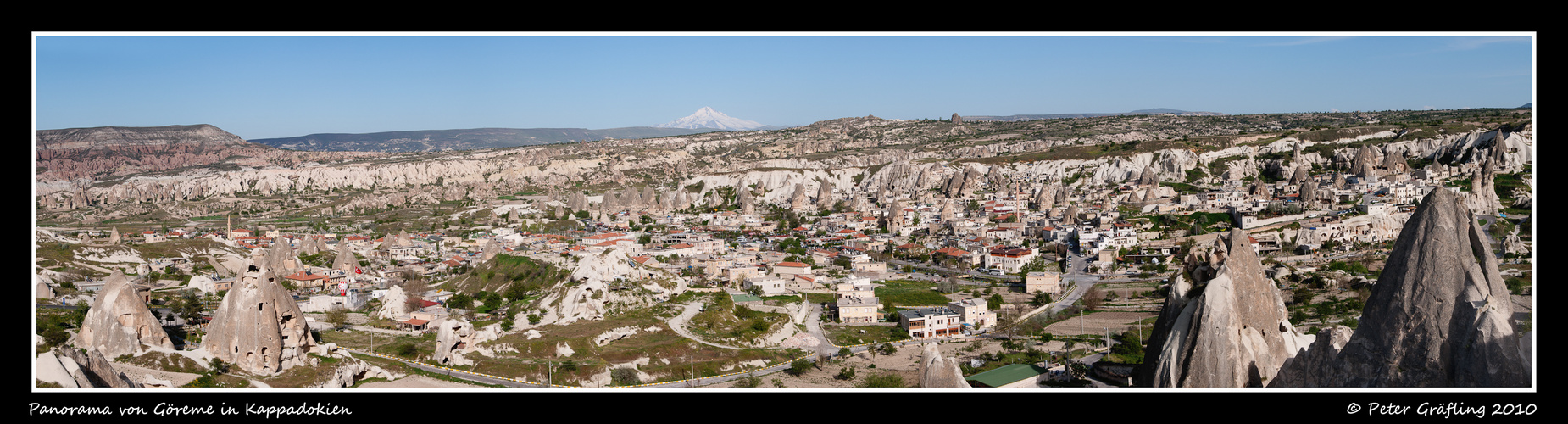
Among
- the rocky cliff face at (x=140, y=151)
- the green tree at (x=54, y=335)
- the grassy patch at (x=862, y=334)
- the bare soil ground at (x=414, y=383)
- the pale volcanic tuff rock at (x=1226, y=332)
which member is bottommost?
the grassy patch at (x=862, y=334)

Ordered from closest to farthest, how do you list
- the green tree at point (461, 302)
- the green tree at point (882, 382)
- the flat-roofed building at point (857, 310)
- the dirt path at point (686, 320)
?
1. the green tree at point (882, 382)
2. the dirt path at point (686, 320)
3. the flat-roofed building at point (857, 310)
4. the green tree at point (461, 302)

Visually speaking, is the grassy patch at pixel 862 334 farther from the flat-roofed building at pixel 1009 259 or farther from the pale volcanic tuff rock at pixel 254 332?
the flat-roofed building at pixel 1009 259

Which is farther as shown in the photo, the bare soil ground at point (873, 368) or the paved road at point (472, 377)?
the bare soil ground at point (873, 368)

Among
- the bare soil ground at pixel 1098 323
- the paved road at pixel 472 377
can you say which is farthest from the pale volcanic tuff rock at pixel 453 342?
the bare soil ground at pixel 1098 323

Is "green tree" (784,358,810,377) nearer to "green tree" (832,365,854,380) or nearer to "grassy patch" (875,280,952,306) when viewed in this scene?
"green tree" (832,365,854,380)

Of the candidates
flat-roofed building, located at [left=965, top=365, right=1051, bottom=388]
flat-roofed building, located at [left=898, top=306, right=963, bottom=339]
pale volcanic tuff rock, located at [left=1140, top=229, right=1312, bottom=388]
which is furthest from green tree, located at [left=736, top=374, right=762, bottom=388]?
pale volcanic tuff rock, located at [left=1140, top=229, right=1312, bottom=388]

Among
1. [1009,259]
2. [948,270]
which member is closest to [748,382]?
[948,270]
